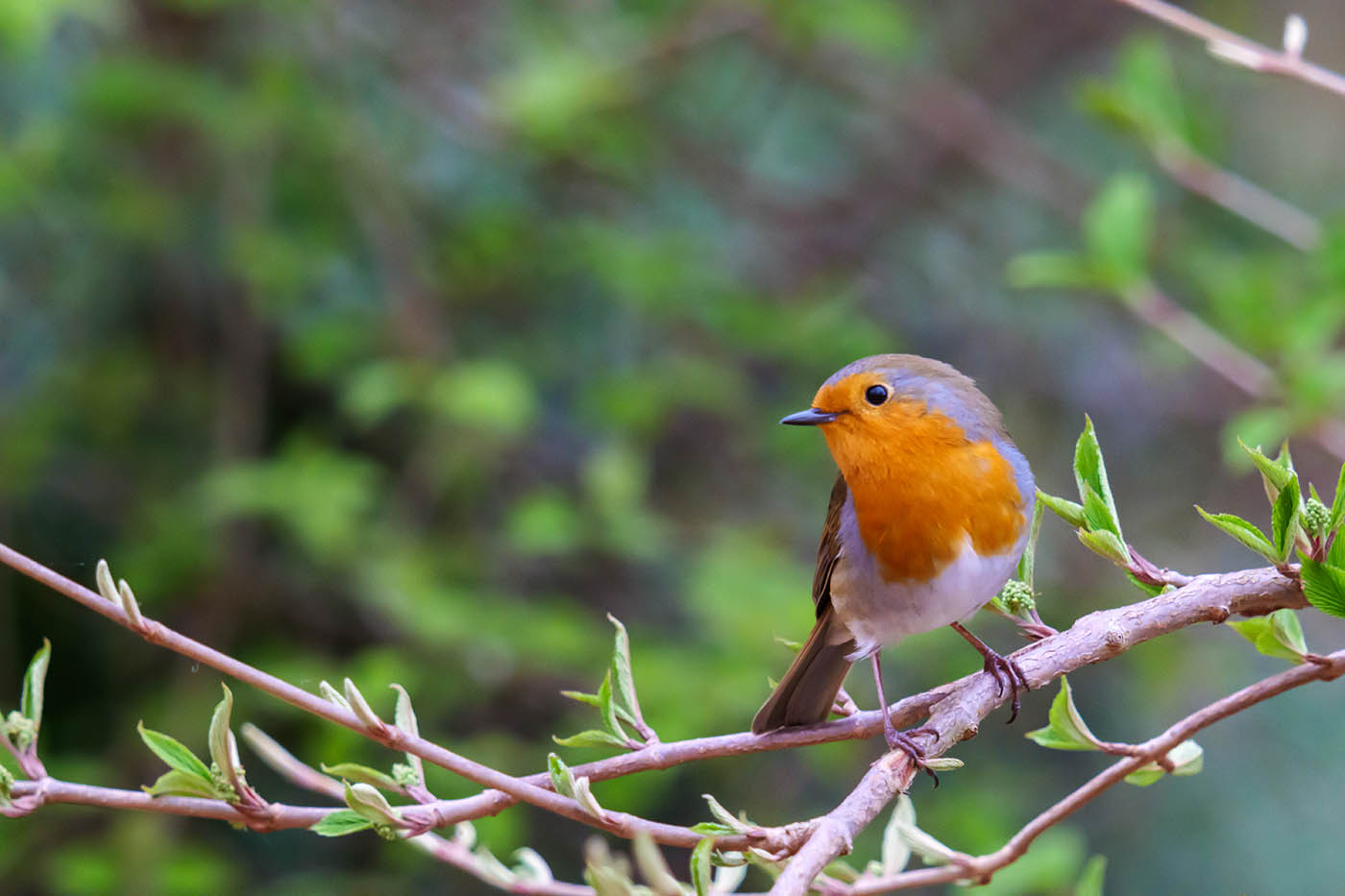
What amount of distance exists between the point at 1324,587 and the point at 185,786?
93 centimetres

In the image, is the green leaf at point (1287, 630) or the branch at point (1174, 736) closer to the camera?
the branch at point (1174, 736)

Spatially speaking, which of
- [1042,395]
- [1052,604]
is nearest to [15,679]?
[1052,604]

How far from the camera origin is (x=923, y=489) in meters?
1.57

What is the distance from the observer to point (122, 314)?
11.2ft

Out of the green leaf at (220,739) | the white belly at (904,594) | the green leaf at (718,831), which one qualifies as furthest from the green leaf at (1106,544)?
the green leaf at (220,739)

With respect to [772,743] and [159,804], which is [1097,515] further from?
[159,804]

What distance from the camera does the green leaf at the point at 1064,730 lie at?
3.55 ft

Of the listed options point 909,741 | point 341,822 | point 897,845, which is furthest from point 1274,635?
point 341,822

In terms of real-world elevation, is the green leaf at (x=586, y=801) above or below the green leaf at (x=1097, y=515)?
below

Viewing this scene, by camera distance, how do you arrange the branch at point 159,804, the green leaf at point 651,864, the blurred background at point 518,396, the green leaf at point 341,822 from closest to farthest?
1. the green leaf at point 651,864
2. the branch at point 159,804
3. the green leaf at point 341,822
4. the blurred background at point 518,396

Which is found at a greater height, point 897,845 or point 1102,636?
point 1102,636

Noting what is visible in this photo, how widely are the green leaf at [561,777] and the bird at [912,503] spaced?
456 mm

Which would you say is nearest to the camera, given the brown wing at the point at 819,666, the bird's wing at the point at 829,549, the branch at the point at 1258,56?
the branch at the point at 1258,56

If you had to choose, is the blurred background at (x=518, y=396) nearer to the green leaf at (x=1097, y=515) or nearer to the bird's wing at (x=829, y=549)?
the bird's wing at (x=829, y=549)
